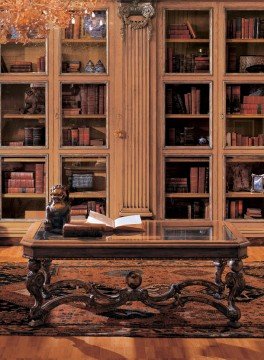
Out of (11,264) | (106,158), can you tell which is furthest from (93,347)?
(106,158)

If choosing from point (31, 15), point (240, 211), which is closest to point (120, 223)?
point (31, 15)

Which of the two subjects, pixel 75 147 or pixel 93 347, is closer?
pixel 93 347

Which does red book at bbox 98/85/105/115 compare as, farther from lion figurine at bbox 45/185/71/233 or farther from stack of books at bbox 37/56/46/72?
lion figurine at bbox 45/185/71/233

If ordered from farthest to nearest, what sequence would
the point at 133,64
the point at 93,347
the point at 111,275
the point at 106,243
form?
the point at 133,64, the point at 111,275, the point at 106,243, the point at 93,347

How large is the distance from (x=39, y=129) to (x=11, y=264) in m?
1.73

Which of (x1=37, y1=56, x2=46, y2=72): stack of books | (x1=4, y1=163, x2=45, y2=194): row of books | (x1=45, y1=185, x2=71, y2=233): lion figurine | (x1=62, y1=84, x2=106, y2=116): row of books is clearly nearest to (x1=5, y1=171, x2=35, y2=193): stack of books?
(x1=4, y1=163, x2=45, y2=194): row of books

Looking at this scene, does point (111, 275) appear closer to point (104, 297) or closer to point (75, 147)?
point (104, 297)

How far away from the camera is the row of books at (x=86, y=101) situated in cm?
748

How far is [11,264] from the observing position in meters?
6.32

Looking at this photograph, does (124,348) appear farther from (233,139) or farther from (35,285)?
(233,139)

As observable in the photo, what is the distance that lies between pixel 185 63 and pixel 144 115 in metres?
0.70

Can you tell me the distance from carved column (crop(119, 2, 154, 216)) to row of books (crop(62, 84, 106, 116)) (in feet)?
0.84

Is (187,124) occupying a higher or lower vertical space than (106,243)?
higher

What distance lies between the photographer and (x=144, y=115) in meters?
7.40
